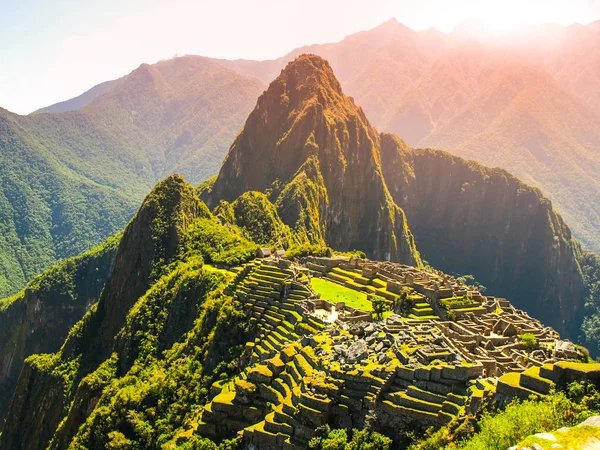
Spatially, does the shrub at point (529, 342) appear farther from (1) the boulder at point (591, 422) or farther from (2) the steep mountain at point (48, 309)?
(2) the steep mountain at point (48, 309)

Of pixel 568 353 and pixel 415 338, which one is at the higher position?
pixel 415 338

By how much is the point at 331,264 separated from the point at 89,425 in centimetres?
3813

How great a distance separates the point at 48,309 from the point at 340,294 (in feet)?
386

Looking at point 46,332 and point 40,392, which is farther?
point 46,332

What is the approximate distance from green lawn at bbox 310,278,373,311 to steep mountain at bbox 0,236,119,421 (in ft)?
345

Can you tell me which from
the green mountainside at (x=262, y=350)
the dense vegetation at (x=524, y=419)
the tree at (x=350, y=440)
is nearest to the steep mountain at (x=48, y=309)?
the green mountainside at (x=262, y=350)

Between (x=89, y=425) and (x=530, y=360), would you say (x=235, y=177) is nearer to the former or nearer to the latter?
(x=89, y=425)

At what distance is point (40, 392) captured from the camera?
10938 centimetres

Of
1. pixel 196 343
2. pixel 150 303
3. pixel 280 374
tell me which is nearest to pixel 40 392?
pixel 150 303

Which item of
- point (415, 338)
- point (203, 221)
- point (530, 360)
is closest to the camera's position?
point (415, 338)

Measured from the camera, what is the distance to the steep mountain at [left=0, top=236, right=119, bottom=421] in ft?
509

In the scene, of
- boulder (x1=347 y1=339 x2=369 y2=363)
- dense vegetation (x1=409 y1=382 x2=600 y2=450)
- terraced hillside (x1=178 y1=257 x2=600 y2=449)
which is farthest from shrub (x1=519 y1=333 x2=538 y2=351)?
dense vegetation (x1=409 y1=382 x2=600 y2=450)

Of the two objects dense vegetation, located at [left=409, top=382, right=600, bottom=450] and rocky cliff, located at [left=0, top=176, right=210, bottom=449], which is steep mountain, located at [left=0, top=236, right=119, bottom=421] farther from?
dense vegetation, located at [left=409, top=382, right=600, bottom=450]

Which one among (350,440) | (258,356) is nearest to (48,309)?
(258,356)
